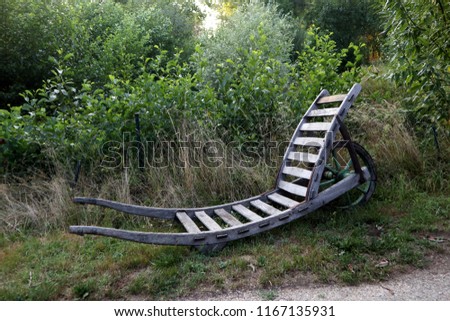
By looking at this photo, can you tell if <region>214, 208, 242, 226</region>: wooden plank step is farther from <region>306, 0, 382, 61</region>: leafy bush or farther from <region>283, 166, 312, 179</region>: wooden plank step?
<region>306, 0, 382, 61</region>: leafy bush

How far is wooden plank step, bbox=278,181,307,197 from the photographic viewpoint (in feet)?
15.2

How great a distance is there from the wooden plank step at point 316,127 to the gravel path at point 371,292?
5.99 ft

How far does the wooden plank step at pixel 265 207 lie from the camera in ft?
14.8

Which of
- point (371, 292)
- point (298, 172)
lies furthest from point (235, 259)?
point (298, 172)

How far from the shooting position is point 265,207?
4695 mm

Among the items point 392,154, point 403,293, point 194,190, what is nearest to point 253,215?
point 194,190

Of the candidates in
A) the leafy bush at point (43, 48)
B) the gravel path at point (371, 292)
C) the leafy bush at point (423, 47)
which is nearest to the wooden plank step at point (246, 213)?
the gravel path at point (371, 292)

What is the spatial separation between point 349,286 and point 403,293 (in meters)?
0.42

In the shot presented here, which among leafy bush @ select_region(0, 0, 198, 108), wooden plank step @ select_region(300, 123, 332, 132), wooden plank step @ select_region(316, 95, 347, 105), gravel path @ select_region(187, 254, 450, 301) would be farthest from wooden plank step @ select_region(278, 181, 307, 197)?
leafy bush @ select_region(0, 0, 198, 108)

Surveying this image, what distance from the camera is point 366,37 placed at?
15.4 m

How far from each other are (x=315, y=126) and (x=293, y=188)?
831 mm

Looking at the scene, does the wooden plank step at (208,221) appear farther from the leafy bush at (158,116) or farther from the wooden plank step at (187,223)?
the leafy bush at (158,116)

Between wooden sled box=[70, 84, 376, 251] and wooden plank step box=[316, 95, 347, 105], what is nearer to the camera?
wooden sled box=[70, 84, 376, 251]
